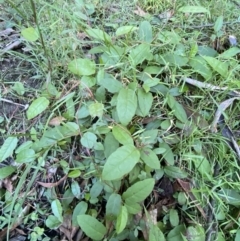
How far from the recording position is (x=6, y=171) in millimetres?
1285

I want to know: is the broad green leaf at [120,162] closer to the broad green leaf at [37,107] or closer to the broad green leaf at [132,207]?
the broad green leaf at [132,207]

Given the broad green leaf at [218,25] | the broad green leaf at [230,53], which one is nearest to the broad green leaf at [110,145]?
the broad green leaf at [230,53]

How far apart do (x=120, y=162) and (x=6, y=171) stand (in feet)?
1.45

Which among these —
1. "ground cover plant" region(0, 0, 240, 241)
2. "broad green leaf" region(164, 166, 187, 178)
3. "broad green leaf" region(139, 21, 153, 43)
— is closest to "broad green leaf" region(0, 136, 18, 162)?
"ground cover plant" region(0, 0, 240, 241)

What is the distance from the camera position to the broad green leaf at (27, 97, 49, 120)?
→ 1322 mm

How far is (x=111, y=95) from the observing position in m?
1.37

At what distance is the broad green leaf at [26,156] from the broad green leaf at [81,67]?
338 millimetres

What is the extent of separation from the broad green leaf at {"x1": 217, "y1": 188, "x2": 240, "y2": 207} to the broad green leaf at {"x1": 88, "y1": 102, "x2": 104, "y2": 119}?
492 mm

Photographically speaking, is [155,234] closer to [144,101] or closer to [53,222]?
[53,222]

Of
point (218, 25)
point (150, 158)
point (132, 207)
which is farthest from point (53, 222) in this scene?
point (218, 25)

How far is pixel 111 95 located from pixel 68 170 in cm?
32

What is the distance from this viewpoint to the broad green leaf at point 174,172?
1238 millimetres

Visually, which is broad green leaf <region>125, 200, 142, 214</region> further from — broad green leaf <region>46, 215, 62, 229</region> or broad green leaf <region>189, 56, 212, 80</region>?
broad green leaf <region>189, 56, 212, 80</region>

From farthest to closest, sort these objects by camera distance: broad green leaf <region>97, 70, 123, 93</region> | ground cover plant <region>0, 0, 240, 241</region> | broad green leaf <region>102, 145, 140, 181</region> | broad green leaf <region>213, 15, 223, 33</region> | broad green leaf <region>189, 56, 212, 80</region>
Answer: broad green leaf <region>213, 15, 223, 33</region>, broad green leaf <region>189, 56, 212, 80</region>, broad green leaf <region>97, 70, 123, 93</region>, ground cover plant <region>0, 0, 240, 241</region>, broad green leaf <region>102, 145, 140, 181</region>
